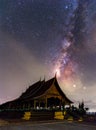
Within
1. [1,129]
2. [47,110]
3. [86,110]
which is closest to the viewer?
[1,129]

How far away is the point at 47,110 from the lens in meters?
32.8

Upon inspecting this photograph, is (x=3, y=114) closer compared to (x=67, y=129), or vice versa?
(x=67, y=129)

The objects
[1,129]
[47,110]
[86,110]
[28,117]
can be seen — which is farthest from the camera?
[86,110]

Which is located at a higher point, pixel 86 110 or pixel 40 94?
pixel 40 94

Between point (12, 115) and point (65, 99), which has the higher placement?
point (65, 99)

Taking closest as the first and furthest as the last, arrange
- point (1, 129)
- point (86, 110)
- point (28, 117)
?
point (1, 129) → point (28, 117) → point (86, 110)

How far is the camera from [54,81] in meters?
34.7

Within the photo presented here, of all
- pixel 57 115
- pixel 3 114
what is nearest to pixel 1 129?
pixel 57 115

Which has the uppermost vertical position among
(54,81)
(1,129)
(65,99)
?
(54,81)

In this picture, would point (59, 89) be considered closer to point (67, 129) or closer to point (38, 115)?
point (38, 115)

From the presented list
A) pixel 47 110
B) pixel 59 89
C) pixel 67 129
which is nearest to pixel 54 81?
pixel 59 89

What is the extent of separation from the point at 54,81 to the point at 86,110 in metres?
9.19

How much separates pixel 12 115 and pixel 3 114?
651 centimetres

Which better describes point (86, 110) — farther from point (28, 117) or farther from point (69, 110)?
point (28, 117)
